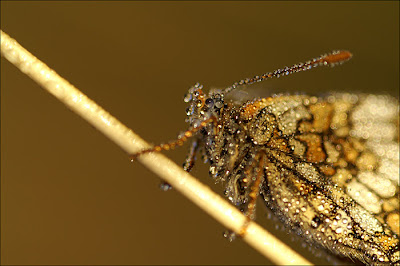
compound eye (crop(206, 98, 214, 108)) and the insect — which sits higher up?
compound eye (crop(206, 98, 214, 108))

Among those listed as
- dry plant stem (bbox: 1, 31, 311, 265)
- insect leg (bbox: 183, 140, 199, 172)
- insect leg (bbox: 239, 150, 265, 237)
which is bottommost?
dry plant stem (bbox: 1, 31, 311, 265)

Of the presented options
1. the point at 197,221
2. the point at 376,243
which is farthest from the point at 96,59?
the point at 376,243

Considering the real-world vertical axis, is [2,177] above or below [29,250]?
above

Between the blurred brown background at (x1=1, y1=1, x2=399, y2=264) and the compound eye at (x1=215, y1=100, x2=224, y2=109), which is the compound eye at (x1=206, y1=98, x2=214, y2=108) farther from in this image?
the blurred brown background at (x1=1, y1=1, x2=399, y2=264)

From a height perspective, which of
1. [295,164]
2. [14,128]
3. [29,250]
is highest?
[14,128]

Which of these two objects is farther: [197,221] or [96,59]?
[96,59]

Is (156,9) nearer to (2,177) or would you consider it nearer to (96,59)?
(96,59)

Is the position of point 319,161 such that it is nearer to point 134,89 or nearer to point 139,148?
point 139,148

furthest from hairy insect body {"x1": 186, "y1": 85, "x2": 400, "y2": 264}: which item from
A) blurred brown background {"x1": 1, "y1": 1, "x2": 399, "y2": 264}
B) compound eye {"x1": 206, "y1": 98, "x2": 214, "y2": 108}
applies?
blurred brown background {"x1": 1, "y1": 1, "x2": 399, "y2": 264}
